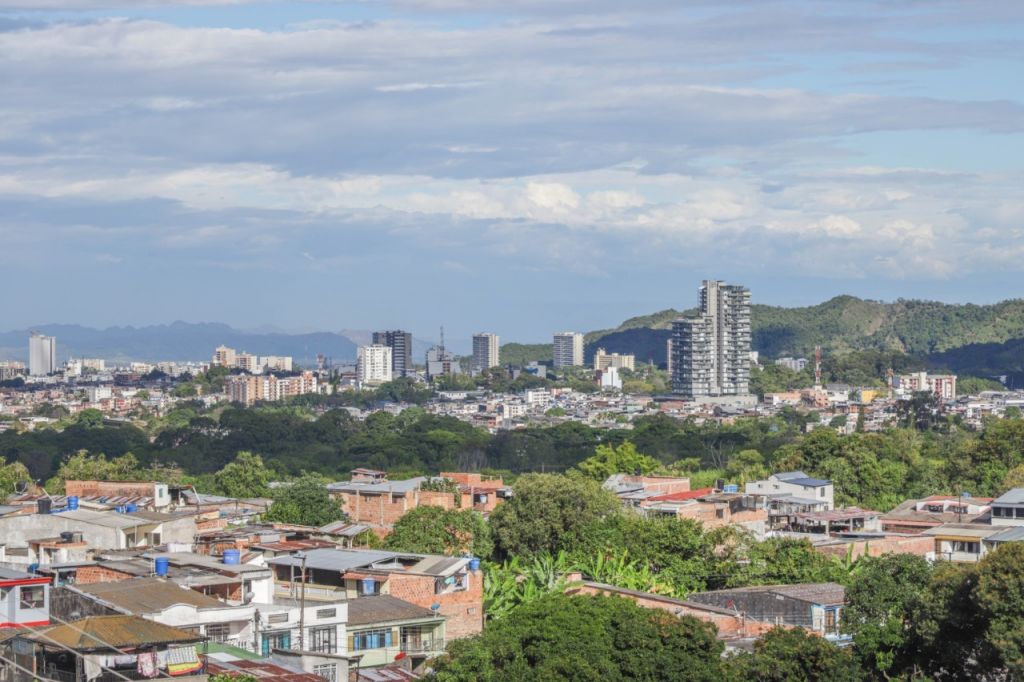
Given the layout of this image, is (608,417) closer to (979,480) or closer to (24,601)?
(979,480)

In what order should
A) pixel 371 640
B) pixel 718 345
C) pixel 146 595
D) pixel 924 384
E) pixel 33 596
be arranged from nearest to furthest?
1. pixel 33 596
2. pixel 146 595
3. pixel 371 640
4. pixel 924 384
5. pixel 718 345

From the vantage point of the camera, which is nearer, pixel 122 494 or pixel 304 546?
pixel 304 546

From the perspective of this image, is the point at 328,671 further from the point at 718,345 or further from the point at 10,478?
the point at 718,345

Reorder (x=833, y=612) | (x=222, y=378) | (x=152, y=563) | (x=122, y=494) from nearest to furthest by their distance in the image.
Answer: (x=152, y=563) → (x=833, y=612) → (x=122, y=494) → (x=222, y=378)

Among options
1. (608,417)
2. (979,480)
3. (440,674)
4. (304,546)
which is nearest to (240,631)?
(440,674)

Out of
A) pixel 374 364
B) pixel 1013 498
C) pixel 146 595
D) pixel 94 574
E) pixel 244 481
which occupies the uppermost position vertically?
pixel 374 364

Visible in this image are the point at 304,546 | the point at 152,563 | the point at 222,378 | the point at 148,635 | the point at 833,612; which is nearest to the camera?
the point at 148,635

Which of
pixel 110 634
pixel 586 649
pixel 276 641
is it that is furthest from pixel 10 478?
pixel 110 634
